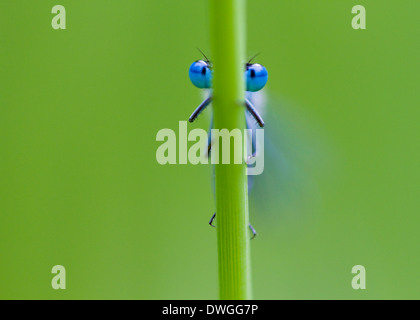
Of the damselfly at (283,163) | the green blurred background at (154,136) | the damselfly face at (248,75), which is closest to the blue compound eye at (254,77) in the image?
the damselfly face at (248,75)

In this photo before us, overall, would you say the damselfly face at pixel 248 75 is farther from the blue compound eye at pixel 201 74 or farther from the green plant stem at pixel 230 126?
the green plant stem at pixel 230 126

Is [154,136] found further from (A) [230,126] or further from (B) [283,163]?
(A) [230,126]

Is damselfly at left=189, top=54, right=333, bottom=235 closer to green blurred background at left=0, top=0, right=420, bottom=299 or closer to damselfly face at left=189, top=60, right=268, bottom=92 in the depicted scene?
green blurred background at left=0, top=0, right=420, bottom=299

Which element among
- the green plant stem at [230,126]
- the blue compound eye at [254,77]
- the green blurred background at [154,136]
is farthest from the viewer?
the green blurred background at [154,136]

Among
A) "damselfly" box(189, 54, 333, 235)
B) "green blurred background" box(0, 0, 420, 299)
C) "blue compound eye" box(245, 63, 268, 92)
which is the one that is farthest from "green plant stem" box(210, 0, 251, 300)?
"green blurred background" box(0, 0, 420, 299)

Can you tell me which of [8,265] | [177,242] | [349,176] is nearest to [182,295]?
[177,242]

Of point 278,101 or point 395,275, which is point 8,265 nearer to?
point 278,101
